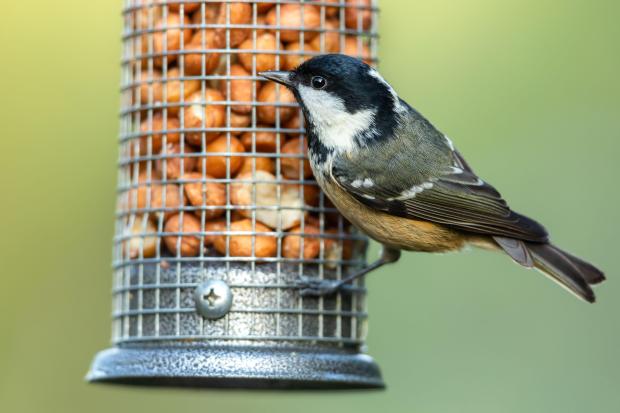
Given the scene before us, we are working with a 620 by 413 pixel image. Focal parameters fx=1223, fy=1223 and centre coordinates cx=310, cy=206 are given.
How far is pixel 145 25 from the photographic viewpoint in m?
5.73

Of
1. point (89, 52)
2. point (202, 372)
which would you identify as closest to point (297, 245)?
point (202, 372)

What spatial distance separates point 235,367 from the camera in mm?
5176

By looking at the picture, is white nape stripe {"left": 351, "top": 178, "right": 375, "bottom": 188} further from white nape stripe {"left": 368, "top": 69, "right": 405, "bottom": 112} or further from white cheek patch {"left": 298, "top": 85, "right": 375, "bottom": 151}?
white nape stripe {"left": 368, "top": 69, "right": 405, "bottom": 112}

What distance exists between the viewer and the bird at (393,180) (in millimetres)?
5324

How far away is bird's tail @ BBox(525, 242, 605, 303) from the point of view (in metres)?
5.49

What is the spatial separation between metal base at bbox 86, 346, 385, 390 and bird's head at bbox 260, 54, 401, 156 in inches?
36.8

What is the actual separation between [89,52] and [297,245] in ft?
9.88

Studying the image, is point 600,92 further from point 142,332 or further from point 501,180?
point 142,332

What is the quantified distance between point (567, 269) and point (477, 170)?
241 centimetres

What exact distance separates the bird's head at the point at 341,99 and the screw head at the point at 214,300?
754 mm

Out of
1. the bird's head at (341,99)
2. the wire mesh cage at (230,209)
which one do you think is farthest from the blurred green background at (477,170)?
the bird's head at (341,99)

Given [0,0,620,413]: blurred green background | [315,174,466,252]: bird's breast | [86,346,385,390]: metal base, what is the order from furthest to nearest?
[0,0,620,413]: blurred green background
[315,174,466,252]: bird's breast
[86,346,385,390]: metal base

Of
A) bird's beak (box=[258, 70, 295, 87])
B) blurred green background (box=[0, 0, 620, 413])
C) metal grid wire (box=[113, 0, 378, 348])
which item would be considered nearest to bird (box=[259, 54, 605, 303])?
bird's beak (box=[258, 70, 295, 87])

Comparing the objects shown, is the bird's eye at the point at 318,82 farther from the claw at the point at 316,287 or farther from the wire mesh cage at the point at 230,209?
the claw at the point at 316,287
